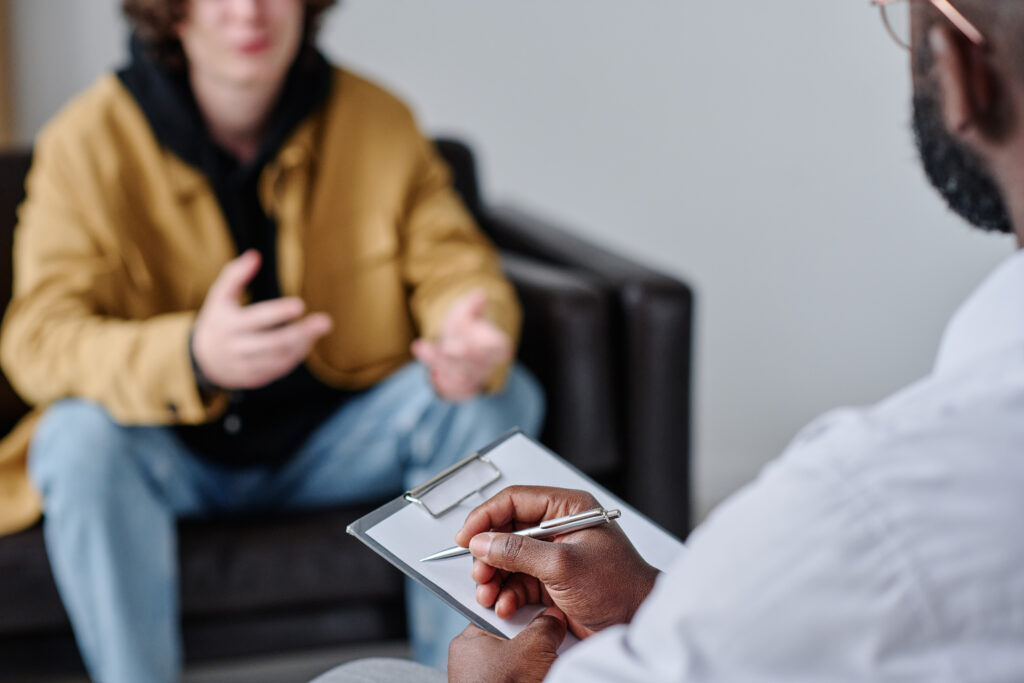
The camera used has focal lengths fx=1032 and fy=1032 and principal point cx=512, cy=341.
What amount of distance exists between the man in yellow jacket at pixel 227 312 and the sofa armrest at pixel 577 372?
0.19ft

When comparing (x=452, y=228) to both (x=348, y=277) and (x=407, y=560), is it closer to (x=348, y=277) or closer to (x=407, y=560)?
(x=348, y=277)

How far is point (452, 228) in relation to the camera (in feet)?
5.25

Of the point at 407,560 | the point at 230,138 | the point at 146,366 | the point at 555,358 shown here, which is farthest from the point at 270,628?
the point at 407,560

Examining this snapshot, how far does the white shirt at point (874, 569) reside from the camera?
1.32 feet

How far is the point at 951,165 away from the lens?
0.55 m

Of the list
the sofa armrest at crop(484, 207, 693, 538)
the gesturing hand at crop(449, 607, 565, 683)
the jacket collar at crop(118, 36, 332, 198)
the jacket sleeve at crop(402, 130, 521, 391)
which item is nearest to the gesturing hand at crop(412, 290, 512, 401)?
the jacket sleeve at crop(402, 130, 521, 391)

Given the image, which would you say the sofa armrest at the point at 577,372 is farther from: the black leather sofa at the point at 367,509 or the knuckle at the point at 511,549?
the knuckle at the point at 511,549

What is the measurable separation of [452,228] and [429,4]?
0.77 meters

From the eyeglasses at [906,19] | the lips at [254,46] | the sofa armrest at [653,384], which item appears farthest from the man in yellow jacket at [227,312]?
the eyeglasses at [906,19]

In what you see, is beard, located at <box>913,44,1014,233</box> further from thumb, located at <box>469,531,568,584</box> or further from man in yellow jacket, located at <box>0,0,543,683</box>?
man in yellow jacket, located at <box>0,0,543,683</box>

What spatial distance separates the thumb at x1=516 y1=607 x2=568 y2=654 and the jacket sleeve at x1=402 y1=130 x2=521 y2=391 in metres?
0.80

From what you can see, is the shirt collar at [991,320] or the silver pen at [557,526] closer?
the shirt collar at [991,320]

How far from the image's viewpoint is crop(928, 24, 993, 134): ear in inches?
19.5

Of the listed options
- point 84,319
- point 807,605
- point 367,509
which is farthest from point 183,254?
point 807,605
